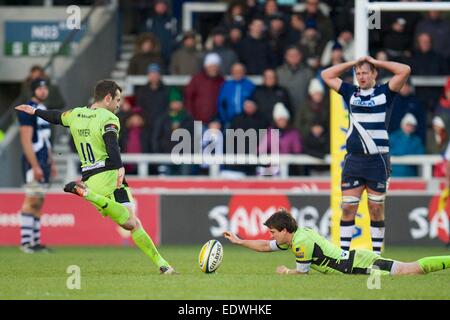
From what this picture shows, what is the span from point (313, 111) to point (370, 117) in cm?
710

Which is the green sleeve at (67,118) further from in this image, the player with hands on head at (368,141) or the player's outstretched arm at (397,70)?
the player's outstretched arm at (397,70)

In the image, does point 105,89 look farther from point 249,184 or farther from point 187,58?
point 187,58

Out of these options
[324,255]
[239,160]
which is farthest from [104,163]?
[239,160]

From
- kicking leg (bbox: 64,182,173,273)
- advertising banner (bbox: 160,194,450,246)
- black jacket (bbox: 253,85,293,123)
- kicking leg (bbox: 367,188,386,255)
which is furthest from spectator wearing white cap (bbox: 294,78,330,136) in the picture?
kicking leg (bbox: 64,182,173,273)

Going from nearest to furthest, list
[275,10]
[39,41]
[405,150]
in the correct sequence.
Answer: [405,150] < [275,10] < [39,41]

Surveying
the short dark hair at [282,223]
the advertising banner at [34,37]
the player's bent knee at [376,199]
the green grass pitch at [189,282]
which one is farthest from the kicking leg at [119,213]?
the advertising banner at [34,37]

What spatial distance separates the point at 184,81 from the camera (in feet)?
76.5

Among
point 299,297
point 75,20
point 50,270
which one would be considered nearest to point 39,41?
point 75,20

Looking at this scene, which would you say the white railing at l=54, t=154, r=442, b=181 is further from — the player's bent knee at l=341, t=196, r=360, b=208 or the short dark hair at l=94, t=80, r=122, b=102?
the short dark hair at l=94, t=80, r=122, b=102

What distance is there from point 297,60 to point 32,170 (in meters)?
5.99

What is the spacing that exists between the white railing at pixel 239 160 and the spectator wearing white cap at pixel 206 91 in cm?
90

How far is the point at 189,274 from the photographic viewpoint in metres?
13.4

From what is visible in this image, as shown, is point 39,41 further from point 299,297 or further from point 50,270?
point 299,297

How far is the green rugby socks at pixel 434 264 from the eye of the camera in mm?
12633
